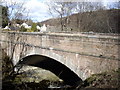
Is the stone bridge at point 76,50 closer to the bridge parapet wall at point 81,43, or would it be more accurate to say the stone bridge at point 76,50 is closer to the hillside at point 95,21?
the bridge parapet wall at point 81,43

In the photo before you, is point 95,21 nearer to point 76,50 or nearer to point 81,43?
point 76,50

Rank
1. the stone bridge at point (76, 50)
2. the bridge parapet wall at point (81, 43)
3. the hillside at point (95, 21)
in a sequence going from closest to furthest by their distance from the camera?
1. the bridge parapet wall at point (81, 43)
2. the stone bridge at point (76, 50)
3. the hillside at point (95, 21)

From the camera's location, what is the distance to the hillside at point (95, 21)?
22750mm

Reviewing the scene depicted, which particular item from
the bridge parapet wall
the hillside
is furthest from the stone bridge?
the hillside

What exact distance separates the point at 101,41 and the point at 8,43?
9.97 meters

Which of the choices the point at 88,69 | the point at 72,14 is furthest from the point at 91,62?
the point at 72,14

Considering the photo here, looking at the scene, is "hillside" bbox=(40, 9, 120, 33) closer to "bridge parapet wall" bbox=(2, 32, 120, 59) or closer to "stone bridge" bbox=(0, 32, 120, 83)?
"stone bridge" bbox=(0, 32, 120, 83)

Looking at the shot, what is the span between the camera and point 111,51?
21.7 ft

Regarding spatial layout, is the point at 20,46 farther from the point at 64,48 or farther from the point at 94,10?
the point at 94,10

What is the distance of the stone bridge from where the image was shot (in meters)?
6.69

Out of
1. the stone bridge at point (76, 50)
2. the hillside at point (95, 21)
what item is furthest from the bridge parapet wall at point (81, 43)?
the hillside at point (95, 21)

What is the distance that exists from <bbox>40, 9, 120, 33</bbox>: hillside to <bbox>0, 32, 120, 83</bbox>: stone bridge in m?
12.2

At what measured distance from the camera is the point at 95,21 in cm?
2489

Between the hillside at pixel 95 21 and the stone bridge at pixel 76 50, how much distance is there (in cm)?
1223
